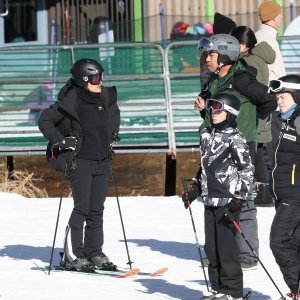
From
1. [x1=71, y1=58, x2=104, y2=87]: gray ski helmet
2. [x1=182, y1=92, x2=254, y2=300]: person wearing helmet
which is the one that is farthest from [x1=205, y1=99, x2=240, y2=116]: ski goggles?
[x1=71, y1=58, x2=104, y2=87]: gray ski helmet

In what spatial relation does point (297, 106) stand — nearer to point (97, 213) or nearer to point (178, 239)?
point (97, 213)

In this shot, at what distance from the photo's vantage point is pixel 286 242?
9008 mm

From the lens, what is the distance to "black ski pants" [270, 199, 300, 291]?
8.95 metres

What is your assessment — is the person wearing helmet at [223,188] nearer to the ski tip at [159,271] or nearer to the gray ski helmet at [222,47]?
the gray ski helmet at [222,47]

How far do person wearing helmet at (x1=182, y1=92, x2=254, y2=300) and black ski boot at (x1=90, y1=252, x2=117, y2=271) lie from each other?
6.20 feet

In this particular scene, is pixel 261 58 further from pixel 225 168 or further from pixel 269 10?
pixel 225 168

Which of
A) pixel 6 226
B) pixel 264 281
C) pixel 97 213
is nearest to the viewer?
pixel 264 281

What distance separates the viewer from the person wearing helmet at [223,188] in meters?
8.95

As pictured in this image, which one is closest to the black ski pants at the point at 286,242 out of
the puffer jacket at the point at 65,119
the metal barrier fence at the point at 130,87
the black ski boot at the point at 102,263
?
the black ski boot at the point at 102,263

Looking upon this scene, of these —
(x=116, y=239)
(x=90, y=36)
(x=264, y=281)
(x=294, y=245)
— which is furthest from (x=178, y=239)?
(x=90, y=36)

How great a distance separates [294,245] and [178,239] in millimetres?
3716

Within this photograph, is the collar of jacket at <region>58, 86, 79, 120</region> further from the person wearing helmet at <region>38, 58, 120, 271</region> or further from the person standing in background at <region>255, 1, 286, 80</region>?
the person standing in background at <region>255, 1, 286, 80</region>

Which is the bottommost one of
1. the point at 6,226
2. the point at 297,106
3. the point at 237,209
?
the point at 6,226

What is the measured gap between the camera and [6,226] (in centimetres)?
1380
